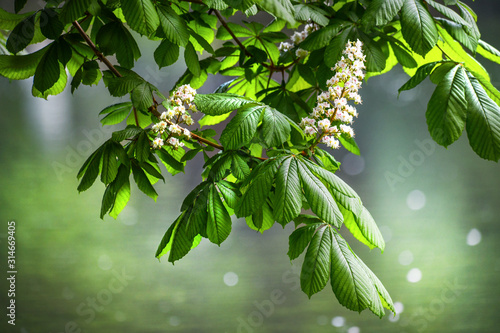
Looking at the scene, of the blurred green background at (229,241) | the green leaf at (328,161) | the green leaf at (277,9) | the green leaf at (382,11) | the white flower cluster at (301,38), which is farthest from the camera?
the blurred green background at (229,241)

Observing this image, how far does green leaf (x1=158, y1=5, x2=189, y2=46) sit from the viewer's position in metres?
0.65

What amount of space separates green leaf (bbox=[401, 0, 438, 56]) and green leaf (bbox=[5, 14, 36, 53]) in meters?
0.57

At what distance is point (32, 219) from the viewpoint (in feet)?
5.37

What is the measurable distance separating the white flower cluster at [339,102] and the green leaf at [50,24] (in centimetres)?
41

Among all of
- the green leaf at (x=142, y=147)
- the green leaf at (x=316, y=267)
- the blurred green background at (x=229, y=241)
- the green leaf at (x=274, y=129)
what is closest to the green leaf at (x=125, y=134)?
the green leaf at (x=142, y=147)

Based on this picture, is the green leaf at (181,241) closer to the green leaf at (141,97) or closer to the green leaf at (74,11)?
the green leaf at (141,97)

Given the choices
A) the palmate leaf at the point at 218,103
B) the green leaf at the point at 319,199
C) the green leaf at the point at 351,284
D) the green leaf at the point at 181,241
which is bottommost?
the green leaf at the point at 351,284

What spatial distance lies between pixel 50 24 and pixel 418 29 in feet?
1.84

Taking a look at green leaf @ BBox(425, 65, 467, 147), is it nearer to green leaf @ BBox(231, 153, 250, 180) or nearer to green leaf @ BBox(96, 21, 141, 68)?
green leaf @ BBox(231, 153, 250, 180)

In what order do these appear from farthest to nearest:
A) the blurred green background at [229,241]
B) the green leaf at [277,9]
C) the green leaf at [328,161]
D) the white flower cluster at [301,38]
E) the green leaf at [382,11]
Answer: the blurred green background at [229,241], the white flower cluster at [301,38], the green leaf at [328,161], the green leaf at [382,11], the green leaf at [277,9]

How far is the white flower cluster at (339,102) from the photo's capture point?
2.22ft

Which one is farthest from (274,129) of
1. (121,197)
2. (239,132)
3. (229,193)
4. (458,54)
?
(458,54)

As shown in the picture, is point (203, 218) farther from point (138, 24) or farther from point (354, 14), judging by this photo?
point (354, 14)

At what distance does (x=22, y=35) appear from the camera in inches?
27.0
